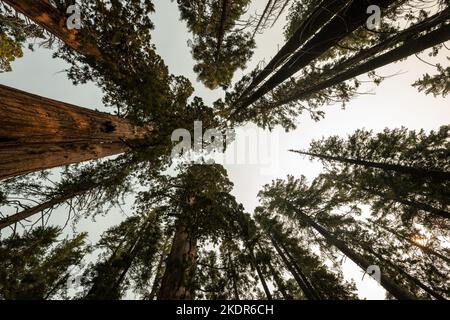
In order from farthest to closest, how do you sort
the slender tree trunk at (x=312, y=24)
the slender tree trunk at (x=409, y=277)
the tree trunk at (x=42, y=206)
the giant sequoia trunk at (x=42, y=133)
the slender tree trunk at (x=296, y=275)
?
the slender tree trunk at (x=409, y=277), the slender tree trunk at (x=296, y=275), the tree trunk at (x=42, y=206), the slender tree trunk at (x=312, y=24), the giant sequoia trunk at (x=42, y=133)

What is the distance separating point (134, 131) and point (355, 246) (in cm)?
1223

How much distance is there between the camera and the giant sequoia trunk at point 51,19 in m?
5.51

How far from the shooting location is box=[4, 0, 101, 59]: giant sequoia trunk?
5512 mm

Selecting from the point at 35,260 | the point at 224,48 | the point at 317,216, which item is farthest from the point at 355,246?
the point at 35,260

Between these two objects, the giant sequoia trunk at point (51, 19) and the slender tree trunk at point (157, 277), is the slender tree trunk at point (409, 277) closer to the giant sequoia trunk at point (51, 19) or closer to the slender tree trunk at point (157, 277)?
the slender tree trunk at point (157, 277)

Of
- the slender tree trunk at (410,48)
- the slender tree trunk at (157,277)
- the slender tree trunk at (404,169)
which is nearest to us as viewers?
the slender tree trunk at (410,48)

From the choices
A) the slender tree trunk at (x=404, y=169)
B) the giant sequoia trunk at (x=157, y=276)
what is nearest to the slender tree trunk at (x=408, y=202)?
the slender tree trunk at (x=404, y=169)

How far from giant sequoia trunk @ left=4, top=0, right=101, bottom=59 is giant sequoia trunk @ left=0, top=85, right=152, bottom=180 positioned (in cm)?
222

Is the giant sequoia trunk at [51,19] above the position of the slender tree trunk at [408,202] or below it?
above

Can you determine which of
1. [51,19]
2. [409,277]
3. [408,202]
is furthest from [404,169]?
[51,19]

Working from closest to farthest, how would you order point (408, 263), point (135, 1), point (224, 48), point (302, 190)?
point (135, 1)
point (224, 48)
point (408, 263)
point (302, 190)

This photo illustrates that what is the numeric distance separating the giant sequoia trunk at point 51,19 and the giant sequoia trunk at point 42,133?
2.22m

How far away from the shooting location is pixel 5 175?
277 centimetres
